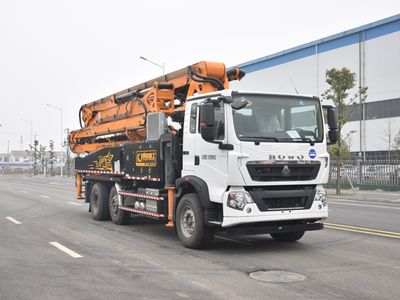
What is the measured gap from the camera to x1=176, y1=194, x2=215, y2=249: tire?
827 cm

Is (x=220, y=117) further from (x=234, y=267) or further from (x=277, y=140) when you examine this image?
(x=234, y=267)

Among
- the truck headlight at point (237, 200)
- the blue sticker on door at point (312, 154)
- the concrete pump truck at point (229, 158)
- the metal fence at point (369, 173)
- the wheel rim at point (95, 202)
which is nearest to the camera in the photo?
the truck headlight at point (237, 200)

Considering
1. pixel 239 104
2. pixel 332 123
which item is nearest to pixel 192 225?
pixel 239 104

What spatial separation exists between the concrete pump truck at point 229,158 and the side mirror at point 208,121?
0.05ft

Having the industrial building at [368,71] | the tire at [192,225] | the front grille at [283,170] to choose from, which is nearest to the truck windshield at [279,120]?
the front grille at [283,170]

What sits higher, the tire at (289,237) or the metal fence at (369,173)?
the metal fence at (369,173)

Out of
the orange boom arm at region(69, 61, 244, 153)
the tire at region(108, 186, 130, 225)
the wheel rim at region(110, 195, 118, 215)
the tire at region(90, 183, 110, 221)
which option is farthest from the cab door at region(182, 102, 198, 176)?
the tire at region(90, 183, 110, 221)

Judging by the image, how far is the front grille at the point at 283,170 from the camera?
786 cm

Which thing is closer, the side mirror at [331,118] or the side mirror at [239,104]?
the side mirror at [239,104]

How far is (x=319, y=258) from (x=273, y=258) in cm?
73

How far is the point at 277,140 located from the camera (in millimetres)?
8109

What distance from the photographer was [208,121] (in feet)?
25.6

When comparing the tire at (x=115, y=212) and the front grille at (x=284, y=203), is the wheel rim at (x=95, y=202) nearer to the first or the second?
the tire at (x=115, y=212)

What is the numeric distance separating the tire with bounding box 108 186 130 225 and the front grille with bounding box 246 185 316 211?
4.84 meters
